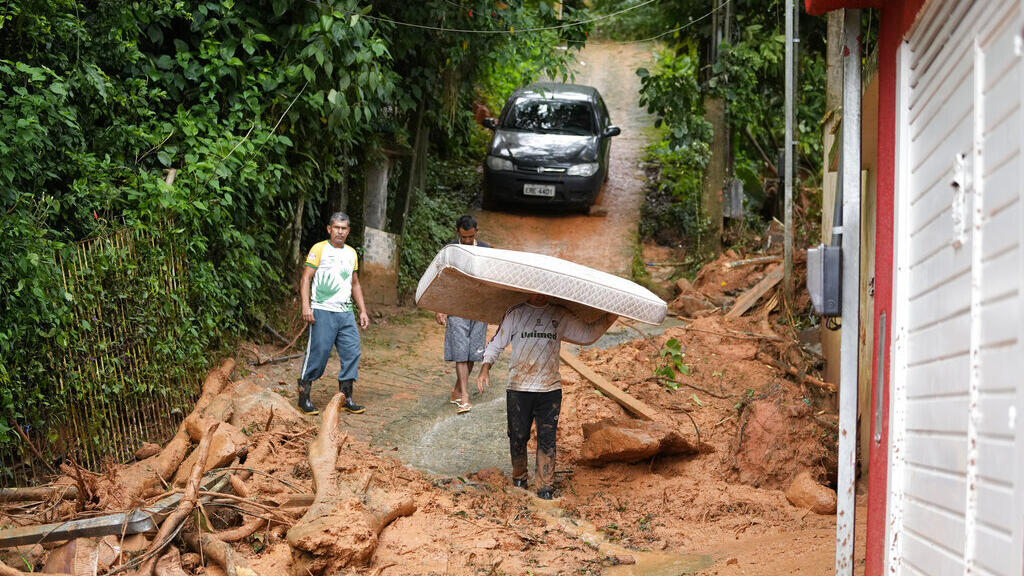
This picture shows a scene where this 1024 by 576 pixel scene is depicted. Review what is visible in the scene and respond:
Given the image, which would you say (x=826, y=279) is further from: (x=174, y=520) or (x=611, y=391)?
(x=611, y=391)

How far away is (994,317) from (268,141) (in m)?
7.87

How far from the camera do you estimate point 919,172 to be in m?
3.36

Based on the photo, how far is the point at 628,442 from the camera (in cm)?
730

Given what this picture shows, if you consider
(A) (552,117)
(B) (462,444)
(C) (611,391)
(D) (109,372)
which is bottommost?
(B) (462,444)

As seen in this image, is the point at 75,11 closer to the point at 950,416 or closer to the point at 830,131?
the point at 830,131

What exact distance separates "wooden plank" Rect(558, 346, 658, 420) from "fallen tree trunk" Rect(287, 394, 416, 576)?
2.76m

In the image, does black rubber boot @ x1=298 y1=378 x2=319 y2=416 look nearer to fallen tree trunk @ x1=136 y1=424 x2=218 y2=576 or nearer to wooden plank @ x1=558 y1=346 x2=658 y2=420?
wooden plank @ x1=558 y1=346 x2=658 y2=420

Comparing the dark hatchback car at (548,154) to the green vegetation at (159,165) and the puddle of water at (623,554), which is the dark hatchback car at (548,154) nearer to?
the green vegetation at (159,165)

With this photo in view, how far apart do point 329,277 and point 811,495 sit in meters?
4.37

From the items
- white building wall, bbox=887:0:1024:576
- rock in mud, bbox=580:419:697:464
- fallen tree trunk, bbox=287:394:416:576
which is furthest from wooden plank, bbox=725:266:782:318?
white building wall, bbox=887:0:1024:576

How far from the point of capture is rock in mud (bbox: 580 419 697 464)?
24.0 feet

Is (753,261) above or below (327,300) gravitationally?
above

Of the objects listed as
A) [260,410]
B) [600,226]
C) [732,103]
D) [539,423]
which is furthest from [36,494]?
[600,226]

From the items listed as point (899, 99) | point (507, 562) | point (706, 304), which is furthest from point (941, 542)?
point (706, 304)
